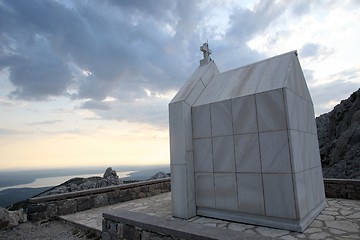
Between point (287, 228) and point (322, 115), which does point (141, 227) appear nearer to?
point (287, 228)

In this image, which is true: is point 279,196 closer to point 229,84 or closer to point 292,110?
point 292,110

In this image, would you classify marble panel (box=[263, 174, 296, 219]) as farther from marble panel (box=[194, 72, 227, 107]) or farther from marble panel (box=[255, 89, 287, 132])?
marble panel (box=[194, 72, 227, 107])

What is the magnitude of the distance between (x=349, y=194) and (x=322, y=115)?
32.5 metres

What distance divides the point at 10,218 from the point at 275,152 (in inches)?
299

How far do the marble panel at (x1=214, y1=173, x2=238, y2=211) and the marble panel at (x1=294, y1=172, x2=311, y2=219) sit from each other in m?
1.36

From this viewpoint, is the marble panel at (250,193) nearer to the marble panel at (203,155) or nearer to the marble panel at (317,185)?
the marble panel at (203,155)

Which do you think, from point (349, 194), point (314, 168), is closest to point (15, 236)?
point (314, 168)

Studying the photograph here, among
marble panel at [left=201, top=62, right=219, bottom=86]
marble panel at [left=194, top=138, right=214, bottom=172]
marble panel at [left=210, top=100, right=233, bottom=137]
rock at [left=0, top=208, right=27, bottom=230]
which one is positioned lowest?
rock at [left=0, top=208, right=27, bottom=230]

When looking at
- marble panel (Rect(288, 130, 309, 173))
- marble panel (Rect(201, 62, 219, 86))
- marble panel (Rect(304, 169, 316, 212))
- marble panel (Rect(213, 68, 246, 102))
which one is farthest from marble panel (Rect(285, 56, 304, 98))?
marble panel (Rect(201, 62, 219, 86))

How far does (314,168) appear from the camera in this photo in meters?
6.36

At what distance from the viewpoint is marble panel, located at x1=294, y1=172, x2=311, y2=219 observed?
491cm

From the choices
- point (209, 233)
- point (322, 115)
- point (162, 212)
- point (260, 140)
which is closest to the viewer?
point (209, 233)

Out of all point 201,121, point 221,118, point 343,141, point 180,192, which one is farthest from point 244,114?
point 343,141

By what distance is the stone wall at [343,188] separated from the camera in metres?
7.31
